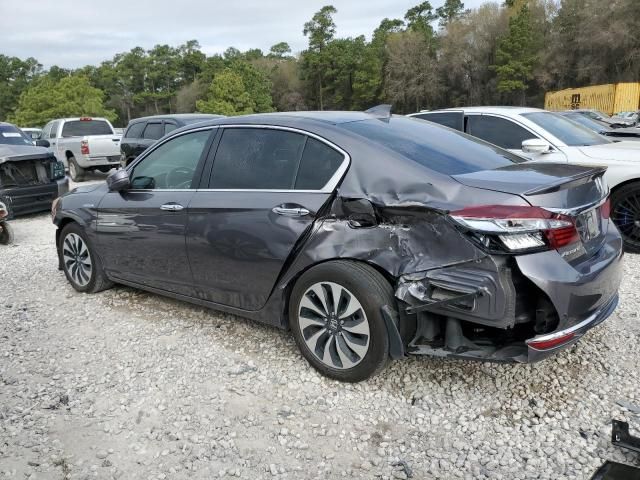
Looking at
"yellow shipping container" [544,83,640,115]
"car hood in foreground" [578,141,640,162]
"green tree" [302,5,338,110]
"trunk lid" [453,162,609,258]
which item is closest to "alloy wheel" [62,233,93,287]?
"trunk lid" [453,162,609,258]

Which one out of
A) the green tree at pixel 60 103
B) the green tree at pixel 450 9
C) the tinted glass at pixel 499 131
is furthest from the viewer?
the green tree at pixel 450 9

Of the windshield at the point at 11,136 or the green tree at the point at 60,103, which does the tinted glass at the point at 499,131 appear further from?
the green tree at the point at 60,103

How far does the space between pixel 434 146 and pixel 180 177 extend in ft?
6.49

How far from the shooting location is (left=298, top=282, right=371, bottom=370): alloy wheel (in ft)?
10.3

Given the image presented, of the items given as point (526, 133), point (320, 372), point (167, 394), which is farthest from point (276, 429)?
point (526, 133)

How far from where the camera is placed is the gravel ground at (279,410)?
2.66m

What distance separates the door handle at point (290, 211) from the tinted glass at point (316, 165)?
15 centimetres

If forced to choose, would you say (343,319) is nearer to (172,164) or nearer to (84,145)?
(172,164)

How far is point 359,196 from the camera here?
10.3 feet

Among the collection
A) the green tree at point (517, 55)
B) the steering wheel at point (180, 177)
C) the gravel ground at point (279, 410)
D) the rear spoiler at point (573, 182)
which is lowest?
the gravel ground at point (279, 410)

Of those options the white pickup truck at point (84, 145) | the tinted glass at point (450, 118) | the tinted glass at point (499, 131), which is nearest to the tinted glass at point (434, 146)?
the tinted glass at point (499, 131)

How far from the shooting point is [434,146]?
11.4 feet

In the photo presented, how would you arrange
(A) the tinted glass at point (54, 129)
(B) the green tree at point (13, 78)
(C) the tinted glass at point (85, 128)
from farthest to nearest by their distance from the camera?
1. (B) the green tree at point (13, 78)
2. (A) the tinted glass at point (54, 129)
3. (C) the tinted glass at point (85, 128)

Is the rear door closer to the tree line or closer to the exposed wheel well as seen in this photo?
the exposed wheel well
